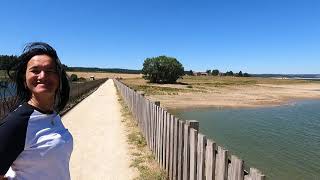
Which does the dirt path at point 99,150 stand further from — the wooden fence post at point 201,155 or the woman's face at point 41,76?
the woman's face at point 41,76

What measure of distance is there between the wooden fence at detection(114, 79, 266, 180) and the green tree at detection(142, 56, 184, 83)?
70440mm

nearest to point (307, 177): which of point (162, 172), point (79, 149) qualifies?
point (162, 172)

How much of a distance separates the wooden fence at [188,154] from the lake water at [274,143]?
3.84 meters

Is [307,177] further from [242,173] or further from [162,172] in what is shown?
[242,173]

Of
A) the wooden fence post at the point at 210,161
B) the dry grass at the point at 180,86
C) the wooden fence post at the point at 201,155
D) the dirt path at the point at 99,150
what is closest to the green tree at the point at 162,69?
the dry grass at the point at 180,86

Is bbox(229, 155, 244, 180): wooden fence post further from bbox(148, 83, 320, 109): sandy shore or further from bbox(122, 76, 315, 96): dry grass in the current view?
bbox(122, 76, 315, 96): dry grass

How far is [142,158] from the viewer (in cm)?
920

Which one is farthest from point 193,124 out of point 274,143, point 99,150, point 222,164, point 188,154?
point 274,143

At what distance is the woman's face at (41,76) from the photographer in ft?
8.92

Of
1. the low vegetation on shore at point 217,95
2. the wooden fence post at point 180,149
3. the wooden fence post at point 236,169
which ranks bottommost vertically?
the low vegetation on shore at point 217,95

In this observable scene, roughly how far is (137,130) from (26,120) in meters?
11.1

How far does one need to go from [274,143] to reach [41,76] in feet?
47.0

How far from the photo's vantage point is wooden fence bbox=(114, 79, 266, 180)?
154 inches

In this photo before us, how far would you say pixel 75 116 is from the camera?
17.8 m
